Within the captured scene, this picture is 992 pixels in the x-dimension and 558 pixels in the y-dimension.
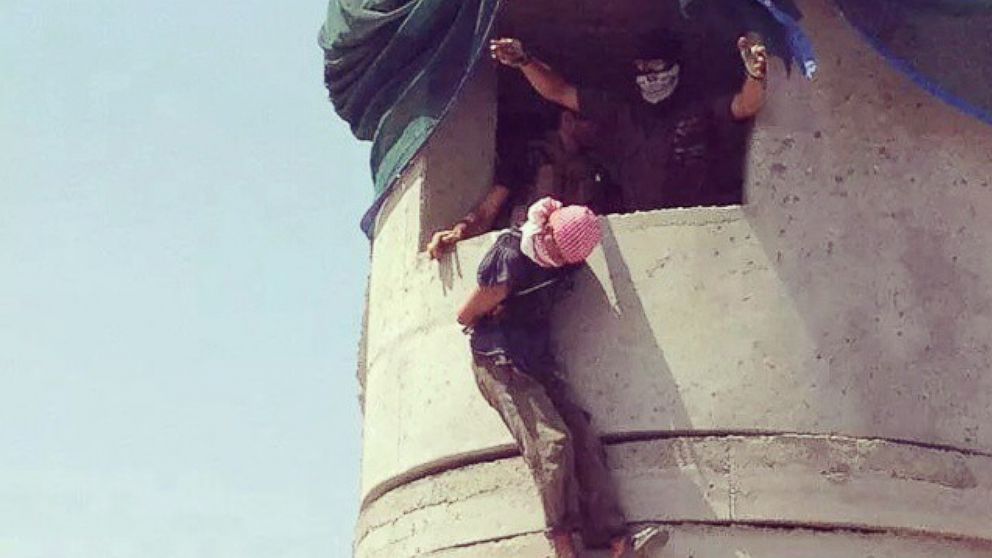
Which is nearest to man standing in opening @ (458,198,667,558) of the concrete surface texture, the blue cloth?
the concrete surface texture

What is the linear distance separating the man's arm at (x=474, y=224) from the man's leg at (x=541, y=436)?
36.6 inches

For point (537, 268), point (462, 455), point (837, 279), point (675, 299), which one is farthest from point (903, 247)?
point (462, 455)

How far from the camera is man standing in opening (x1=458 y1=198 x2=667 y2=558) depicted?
30.6 feet

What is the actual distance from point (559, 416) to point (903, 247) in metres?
1.99

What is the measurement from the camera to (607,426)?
380 inches

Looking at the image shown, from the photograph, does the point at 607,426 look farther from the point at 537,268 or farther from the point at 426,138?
the point at 426,138

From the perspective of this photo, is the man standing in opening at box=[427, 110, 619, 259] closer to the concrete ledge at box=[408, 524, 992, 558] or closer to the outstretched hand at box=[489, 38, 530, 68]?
the outstretched hand at box=[489, 38, 530, 68]

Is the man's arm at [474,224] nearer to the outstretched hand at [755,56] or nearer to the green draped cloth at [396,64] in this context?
the green draped cloth at [396,64]

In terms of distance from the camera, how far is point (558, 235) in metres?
9.57

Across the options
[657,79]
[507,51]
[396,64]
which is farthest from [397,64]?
[657,79]

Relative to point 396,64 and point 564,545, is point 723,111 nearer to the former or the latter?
point 396,64

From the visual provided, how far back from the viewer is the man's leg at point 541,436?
30.6 feet

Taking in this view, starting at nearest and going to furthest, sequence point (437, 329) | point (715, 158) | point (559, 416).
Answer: point (559, 416) → point (437, 329) → point (715, 158)

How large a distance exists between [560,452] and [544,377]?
20.1 inches
